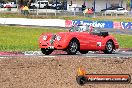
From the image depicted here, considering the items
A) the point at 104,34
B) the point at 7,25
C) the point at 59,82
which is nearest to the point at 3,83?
the point at 59,82

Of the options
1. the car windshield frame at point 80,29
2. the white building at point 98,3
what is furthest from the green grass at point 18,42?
the white building at point 98,3

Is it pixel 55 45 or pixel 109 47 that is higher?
pixel 55 45

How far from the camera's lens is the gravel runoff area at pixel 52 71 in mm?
11617

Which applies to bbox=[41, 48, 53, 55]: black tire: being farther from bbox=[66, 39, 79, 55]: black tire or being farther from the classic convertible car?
bbox=[66, 39, 79, 55]: black tire

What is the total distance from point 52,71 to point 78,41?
7.38 metres

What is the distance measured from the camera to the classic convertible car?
67.9ft

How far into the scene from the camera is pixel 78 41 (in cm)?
2108

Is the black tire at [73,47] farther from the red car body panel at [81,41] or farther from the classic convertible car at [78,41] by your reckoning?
the red car body panel at [81,41]

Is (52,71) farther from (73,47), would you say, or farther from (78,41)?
(78,41)

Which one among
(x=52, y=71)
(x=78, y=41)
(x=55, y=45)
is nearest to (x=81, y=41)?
(x=78, y=41)

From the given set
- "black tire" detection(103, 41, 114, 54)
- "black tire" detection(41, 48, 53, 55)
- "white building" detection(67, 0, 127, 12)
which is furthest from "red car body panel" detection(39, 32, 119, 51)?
"white building" detection(67, 0, 127, 12)

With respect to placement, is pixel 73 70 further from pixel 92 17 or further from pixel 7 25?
pixel 92 17

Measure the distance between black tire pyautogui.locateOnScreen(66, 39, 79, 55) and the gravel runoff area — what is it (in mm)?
3891

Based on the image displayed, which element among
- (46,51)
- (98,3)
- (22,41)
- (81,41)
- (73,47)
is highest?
(81,41)
